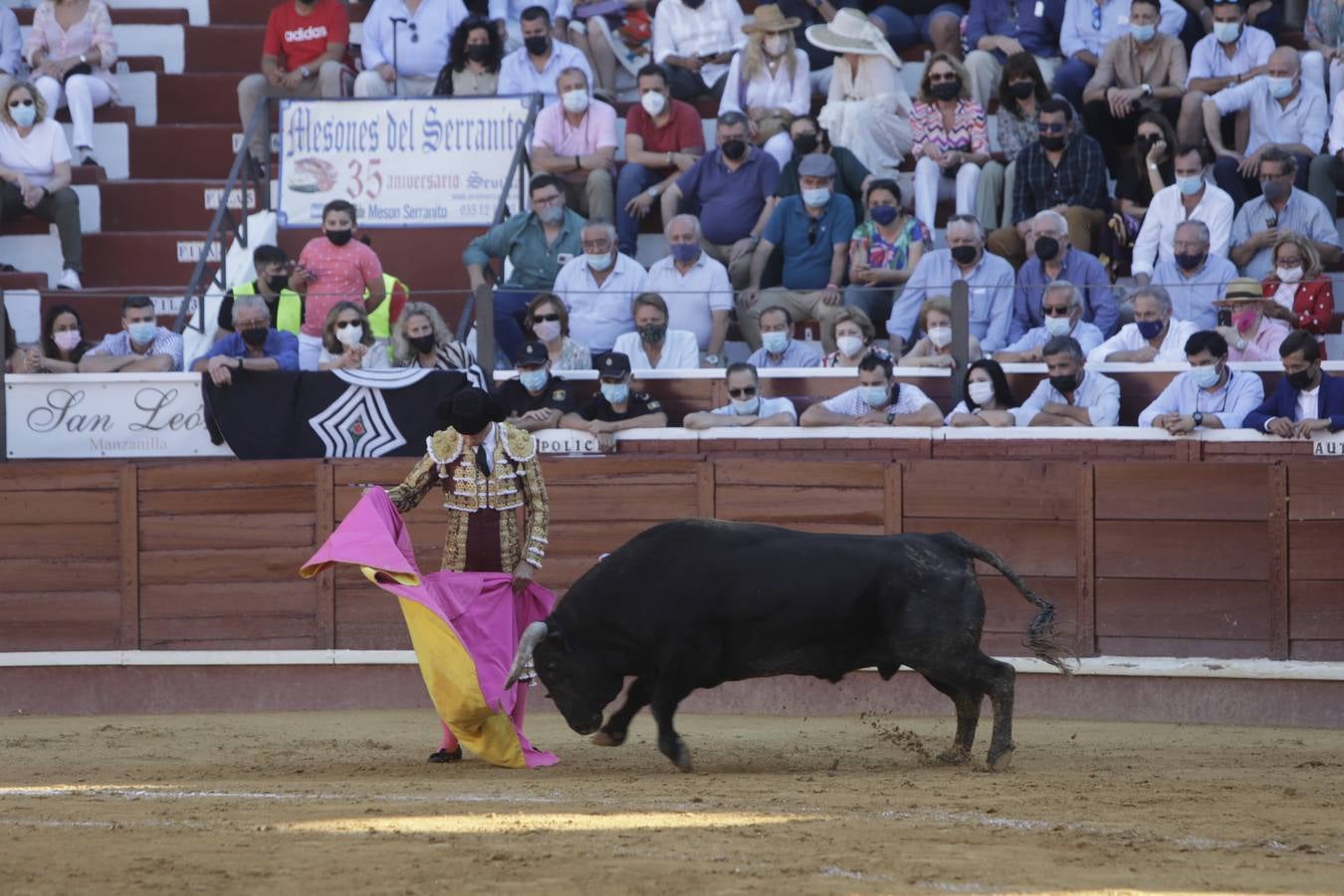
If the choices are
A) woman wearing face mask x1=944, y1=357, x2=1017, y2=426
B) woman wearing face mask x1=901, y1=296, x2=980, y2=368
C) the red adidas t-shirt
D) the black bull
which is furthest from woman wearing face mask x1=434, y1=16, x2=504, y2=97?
the black bull

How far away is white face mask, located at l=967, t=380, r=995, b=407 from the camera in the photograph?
386 inches

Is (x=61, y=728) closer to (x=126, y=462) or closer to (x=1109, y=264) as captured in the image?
(x=126, y=462)

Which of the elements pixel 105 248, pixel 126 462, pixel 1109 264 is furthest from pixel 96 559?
pixel 1109 264

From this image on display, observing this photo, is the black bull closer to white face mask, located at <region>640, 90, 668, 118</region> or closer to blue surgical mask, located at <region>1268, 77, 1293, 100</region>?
white face mask, located at <region>640, 90, 668, 118</region>

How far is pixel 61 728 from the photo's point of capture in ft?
30.8

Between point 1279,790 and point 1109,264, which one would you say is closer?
point 1279,790

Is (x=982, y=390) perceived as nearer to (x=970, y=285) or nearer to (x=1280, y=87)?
(x=970, y=285)

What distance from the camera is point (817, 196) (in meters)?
11.0

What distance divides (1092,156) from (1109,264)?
612 mm

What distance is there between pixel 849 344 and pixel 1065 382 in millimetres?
1134

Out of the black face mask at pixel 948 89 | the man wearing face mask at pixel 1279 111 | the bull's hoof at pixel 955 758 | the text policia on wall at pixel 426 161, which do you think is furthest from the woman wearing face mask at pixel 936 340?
the text policia on wall at pixel 426 161

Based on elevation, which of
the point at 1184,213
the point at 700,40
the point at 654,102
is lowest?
the point at 1184,213

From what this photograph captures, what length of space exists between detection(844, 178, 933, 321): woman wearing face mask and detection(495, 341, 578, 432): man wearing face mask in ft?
5.64

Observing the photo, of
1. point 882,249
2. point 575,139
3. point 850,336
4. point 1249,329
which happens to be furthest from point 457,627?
point 575,139
